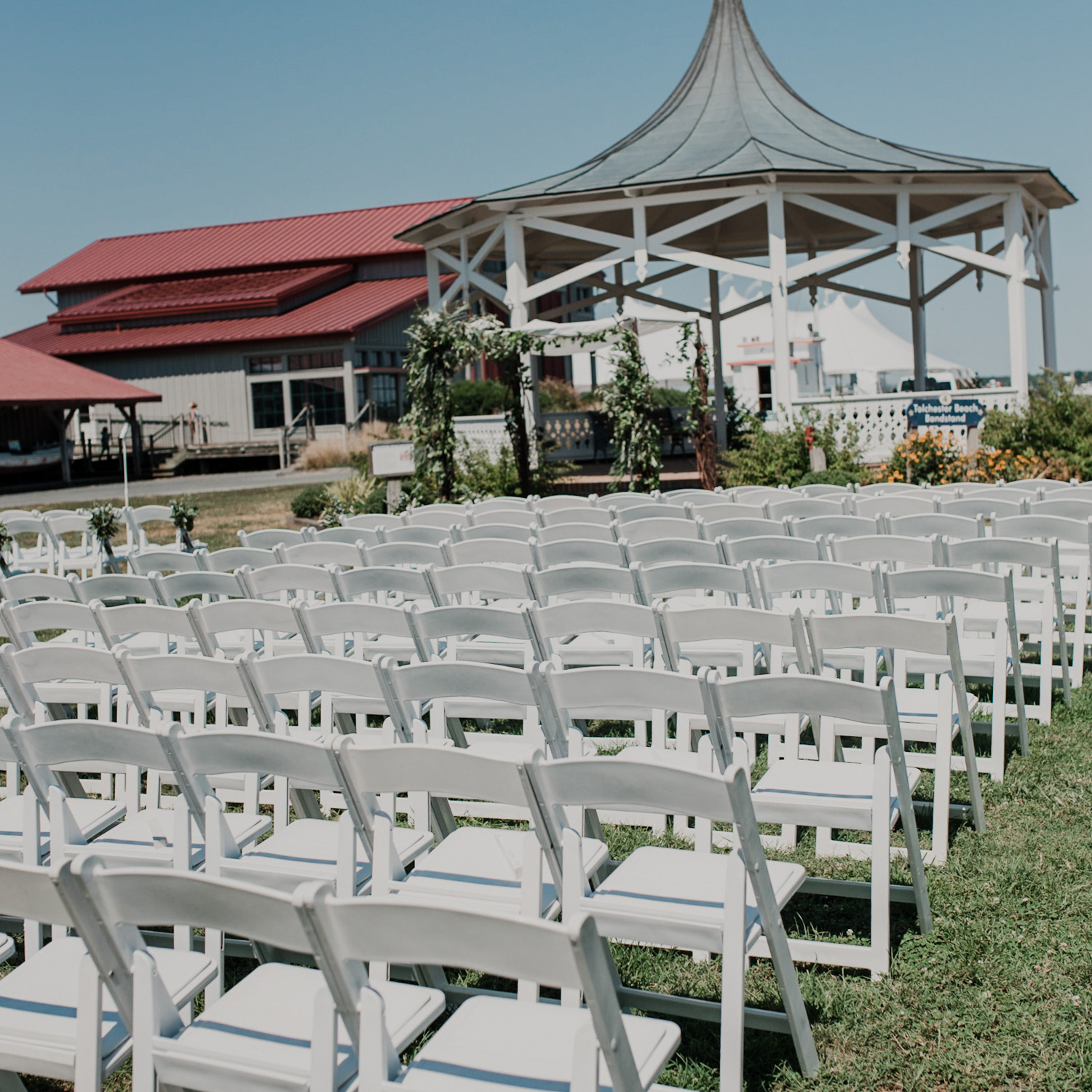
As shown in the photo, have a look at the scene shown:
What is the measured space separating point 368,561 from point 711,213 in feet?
36.5

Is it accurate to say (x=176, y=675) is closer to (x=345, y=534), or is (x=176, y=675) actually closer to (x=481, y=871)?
(x=481, y=871)

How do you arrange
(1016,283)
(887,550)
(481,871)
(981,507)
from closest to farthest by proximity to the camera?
(481,871)
(887,550)
(981,507)
(1016,283)

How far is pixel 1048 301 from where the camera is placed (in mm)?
19656

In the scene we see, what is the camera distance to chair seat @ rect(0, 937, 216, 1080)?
2617mm

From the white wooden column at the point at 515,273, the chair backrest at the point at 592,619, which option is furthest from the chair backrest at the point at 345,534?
the white wooden column at the point at 515,273

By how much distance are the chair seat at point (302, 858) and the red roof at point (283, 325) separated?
33201 millimetres

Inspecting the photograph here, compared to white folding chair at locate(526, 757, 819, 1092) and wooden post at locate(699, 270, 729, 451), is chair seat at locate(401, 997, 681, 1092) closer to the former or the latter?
white folding chair at locate(526, 757, 819, 1092)

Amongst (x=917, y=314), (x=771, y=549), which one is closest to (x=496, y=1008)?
(x=771, y=549)

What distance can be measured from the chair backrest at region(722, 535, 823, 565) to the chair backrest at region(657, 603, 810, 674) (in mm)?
1781

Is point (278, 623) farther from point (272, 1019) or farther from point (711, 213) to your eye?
point (711, 213)

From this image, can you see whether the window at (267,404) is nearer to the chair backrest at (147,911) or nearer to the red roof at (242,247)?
the red roof at (242,247)

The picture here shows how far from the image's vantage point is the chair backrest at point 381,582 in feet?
19.7

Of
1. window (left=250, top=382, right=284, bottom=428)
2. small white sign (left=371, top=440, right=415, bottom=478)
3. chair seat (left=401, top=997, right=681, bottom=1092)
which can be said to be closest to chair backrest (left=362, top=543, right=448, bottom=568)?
chair seat (left=401, top=997, right=681, bottom=1092)

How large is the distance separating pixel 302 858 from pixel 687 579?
258cm
